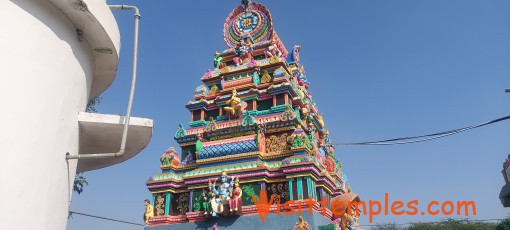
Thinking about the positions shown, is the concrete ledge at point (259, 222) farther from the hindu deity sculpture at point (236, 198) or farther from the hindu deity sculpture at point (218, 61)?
the hindu deity sculpture at point (218, 61)

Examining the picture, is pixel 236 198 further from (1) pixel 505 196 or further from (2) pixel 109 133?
(2) pixel 109 133

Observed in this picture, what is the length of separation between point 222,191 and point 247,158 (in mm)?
1683

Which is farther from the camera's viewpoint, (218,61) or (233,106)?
(218,61)

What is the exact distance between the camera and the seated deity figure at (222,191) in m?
14.5

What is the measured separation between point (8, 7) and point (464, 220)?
52.8m

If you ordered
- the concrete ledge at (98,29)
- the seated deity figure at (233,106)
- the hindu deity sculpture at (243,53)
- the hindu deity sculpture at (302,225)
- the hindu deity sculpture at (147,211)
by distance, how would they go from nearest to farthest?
the concrete ledge at (98,29), the hindu deity sculpture at (302,225), the hindu deity sculpture at (147,211), the seated deity figure at (233,106), the hindu deity sculpture at (243,53)

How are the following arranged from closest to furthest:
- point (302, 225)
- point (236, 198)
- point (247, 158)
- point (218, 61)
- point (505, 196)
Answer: point (505, 196), point (302, 225), point (236, 198), point (247, 158), point (218, 61)

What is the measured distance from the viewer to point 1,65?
8.66 feet

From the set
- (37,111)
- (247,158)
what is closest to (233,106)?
(247,158)

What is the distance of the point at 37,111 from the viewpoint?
111 inches

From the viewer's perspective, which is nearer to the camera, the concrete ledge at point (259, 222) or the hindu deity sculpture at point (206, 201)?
the concrete ledge at point (259, 222)

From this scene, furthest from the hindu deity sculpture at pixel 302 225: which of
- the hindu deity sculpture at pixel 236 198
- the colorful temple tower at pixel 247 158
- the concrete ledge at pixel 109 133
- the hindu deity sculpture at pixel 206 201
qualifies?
the concrete ledge at pixel 109 133

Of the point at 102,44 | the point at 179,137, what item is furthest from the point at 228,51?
the point at 102,44

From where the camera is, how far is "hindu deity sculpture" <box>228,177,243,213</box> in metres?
14.2
